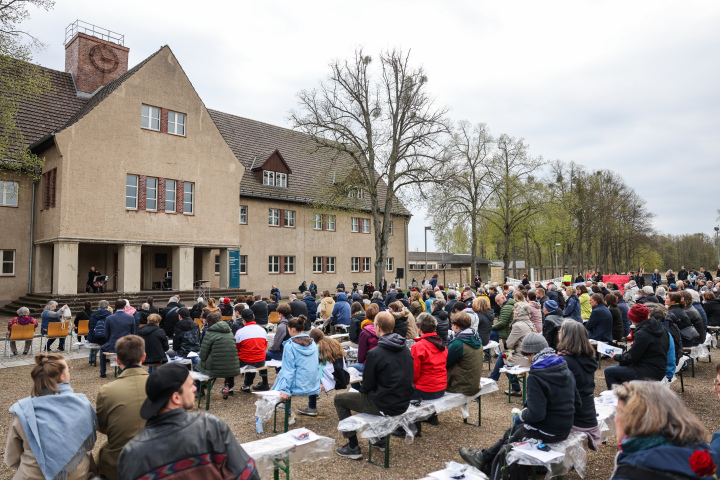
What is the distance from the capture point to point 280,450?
4238 mm

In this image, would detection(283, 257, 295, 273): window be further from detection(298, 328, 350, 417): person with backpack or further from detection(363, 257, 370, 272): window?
detection(298, 328, 350, 417): person with backpack

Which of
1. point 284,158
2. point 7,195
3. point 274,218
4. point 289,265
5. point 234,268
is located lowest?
point 234,268

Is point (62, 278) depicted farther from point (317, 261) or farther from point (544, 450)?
point (544, 450)

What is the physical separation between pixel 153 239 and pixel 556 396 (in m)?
22.7

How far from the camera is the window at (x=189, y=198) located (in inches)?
973

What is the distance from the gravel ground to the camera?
17.3ft

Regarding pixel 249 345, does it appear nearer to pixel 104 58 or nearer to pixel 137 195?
pixel 137 195

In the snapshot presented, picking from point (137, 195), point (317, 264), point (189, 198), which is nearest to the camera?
point (137, 195)

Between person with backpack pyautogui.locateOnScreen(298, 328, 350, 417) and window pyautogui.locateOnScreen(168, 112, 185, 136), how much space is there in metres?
20.8

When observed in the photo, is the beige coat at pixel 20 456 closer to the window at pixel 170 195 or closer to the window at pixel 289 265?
the window at pixel 170 195

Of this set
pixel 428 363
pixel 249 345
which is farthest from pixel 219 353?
pixel 428 363

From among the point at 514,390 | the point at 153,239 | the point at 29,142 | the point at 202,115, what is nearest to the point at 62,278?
the point at 153,239

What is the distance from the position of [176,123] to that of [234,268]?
869 centimetres

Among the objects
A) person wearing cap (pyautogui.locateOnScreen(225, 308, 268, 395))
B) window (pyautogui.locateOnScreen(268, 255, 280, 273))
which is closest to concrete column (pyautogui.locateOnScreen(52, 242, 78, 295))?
window (pyautogui.locateOnScreen(268, 255, 280, 273))
